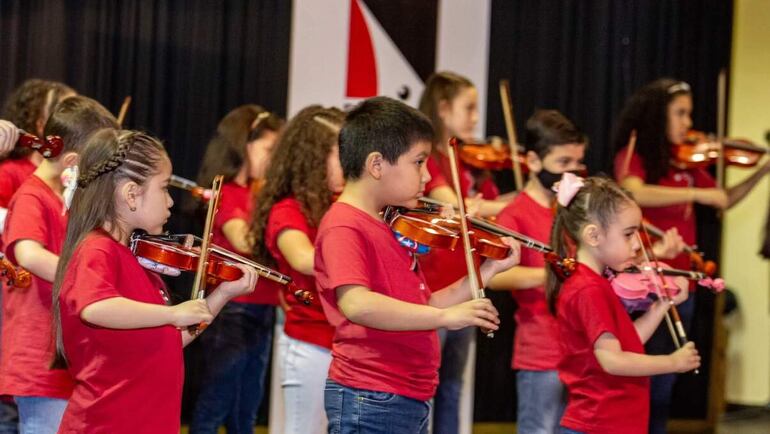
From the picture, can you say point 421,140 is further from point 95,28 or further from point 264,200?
point 95,28

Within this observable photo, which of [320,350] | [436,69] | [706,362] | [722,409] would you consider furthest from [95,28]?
[722,409]

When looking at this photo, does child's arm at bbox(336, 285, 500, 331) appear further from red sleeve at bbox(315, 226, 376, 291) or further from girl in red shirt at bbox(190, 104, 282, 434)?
girl in red shirt at bbox(190, 104, 282, 434)

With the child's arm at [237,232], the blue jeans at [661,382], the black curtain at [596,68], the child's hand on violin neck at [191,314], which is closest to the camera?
the child's hand on violin neck at [191,314]

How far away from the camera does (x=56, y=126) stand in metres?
3.02

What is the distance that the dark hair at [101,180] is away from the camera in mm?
2424

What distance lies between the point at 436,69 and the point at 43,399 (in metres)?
2.77

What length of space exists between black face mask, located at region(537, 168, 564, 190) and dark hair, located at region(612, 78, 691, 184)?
747 mm

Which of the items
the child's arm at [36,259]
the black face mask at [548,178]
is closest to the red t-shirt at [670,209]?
the black face mask at [548,178]

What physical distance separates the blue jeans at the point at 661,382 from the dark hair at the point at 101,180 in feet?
7.04

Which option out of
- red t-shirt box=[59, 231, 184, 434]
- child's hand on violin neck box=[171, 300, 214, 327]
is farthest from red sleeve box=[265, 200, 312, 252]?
child's hand on violin neck box=[171, 300, 214, 327]

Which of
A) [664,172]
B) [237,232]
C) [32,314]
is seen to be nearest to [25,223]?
[32,314]

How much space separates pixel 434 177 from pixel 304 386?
1.00 m

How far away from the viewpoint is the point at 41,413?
2.80m

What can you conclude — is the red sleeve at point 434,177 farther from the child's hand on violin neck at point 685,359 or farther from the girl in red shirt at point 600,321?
the child's hand on violin neck at point 685,359
